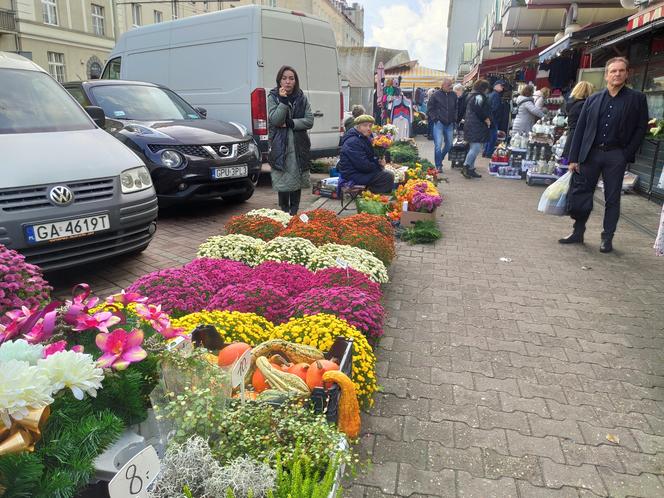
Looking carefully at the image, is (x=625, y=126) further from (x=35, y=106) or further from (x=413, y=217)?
(x=35, y=106)

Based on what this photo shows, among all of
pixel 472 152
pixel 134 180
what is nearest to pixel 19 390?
pixel 134 180

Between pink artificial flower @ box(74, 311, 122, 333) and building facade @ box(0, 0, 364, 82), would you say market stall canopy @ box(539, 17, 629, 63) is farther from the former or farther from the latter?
building facade @ box(0, 0, 364, 82)

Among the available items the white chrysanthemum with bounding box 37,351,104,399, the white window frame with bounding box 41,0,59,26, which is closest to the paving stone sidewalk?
the white chrysanthemum with bounding box 37,351,104,399

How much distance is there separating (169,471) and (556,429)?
2197mm

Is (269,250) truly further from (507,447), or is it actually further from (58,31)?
(58,31)

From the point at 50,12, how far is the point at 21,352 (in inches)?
1455

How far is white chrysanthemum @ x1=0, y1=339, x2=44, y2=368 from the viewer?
5.30 ft

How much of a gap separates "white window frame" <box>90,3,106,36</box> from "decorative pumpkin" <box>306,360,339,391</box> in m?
38.7

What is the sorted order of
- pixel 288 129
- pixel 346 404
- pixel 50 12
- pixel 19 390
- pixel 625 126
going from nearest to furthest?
pixel 19 390, pixel 346 404, pixel 625 126, pixel 288 129, pixel 50 12

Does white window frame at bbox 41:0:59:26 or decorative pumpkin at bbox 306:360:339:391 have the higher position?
white window frame at bbox 41:0:59:26

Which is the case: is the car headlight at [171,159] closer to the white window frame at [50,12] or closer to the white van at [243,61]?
the white van at [243,61]

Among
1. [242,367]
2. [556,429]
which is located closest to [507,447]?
[556,429]

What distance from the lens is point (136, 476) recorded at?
1581 mm

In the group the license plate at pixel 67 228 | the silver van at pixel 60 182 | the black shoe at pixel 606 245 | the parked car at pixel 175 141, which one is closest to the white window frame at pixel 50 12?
the parked car at pixel 175 141
